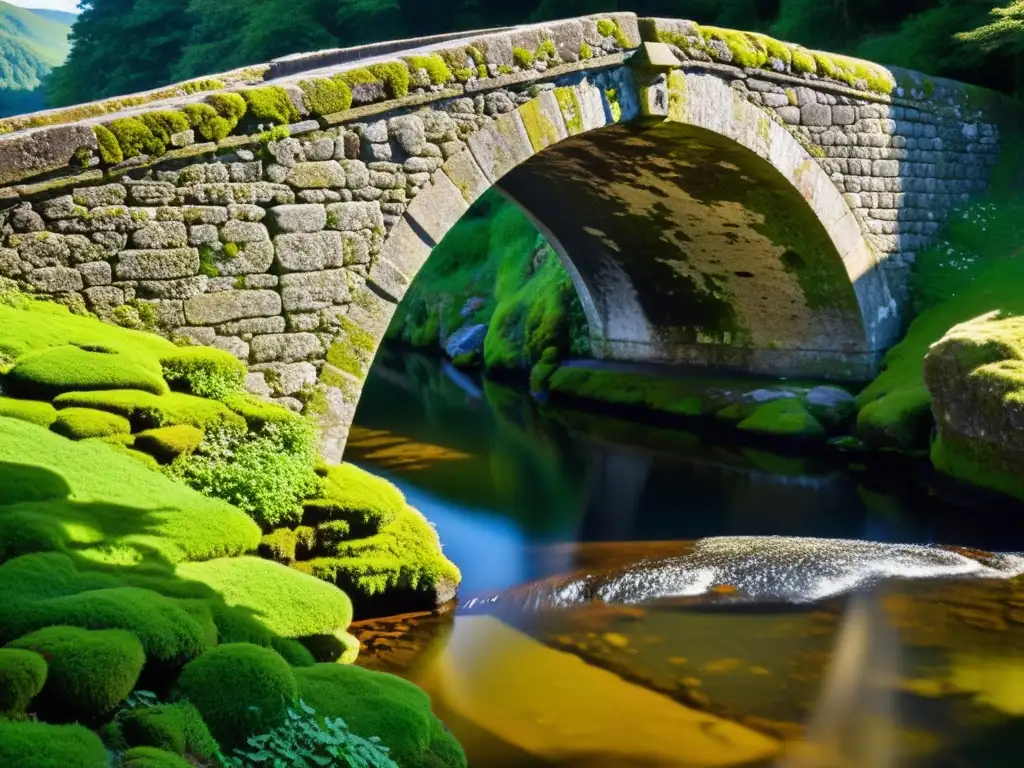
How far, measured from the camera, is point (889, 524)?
33.7 ft

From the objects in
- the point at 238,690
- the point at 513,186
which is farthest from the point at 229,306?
the point at 513,186

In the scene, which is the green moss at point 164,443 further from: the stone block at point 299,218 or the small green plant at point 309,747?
the small green plant at point 309,747

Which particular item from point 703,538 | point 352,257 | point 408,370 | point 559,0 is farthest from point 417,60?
point 559,0

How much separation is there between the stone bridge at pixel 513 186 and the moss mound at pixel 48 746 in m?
4.49

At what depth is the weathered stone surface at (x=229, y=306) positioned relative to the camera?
7457 millimetres

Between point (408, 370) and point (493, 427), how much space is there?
6.76 m

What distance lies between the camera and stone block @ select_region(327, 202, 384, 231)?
26.2ft

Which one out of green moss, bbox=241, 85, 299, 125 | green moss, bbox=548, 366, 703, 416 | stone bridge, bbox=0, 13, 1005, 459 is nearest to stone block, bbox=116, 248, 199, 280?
stone bridge, bbox=0, 13, 1005, 459

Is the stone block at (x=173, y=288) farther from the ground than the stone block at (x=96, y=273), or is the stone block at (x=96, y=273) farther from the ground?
the stone block at (x=96, y=273)

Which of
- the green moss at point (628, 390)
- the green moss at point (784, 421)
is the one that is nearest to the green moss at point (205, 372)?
the green moss at point (784, 421)

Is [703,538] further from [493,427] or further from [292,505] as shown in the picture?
[493,427]

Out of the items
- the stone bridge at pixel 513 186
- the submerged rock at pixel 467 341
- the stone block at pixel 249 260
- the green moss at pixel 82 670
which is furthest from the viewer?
the submerged rock at pixel 467 341

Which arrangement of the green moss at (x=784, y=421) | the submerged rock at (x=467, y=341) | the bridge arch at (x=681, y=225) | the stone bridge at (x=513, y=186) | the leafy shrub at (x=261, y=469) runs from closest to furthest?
the leafy shrub at (x=261, y=469) → the stone bridge at (x=513, y=186) → the bridge arch at (x=681, y=225) → the green moss at (x=784, y=421) → the submerged rock at (x=467, y=341)

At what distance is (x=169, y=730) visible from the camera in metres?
3.24
